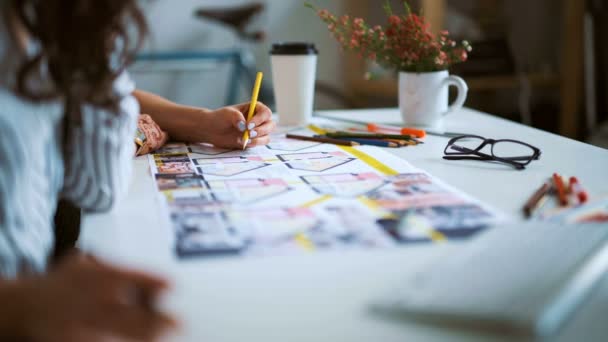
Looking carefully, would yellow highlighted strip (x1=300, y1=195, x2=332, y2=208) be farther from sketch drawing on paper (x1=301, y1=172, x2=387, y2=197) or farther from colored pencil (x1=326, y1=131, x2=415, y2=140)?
colored pencil (x1=326, y1=131, x2=415, y2=140)

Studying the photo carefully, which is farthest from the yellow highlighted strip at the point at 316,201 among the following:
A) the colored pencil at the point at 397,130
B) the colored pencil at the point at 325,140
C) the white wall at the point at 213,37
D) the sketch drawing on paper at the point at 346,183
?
the white wall at the point at 213,37

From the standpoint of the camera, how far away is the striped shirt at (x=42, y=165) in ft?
1.88

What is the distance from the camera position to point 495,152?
40.2 inches

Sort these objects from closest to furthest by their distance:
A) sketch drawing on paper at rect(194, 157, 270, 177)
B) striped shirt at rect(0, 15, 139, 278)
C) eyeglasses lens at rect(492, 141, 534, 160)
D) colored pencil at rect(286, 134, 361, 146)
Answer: striped shirt at rect(0, 15, 139, 278) < sketch drawing on paper at rect(194, 157, 270, 177) < eyeglasses lens at rect(492, 141, 534, 160) < colored pencil at rect(286, 134, 361, 146)

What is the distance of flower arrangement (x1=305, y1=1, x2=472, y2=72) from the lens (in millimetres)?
1209

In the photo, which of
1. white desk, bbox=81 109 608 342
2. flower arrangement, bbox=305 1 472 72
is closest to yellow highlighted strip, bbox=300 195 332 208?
white desk, bbox=81 109 608 342

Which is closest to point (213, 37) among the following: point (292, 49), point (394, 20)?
point (292, 49)

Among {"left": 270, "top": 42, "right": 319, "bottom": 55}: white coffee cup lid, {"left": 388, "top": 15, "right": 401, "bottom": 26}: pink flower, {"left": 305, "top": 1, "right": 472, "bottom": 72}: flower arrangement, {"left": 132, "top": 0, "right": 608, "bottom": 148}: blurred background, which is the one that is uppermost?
{"left": 388, "top": 15, "right": 401, "bottom": 26}: pink flower

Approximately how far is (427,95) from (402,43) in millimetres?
119

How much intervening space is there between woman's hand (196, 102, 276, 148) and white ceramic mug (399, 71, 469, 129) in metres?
0.33

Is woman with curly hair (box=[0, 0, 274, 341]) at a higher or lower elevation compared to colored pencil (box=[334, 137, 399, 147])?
higher

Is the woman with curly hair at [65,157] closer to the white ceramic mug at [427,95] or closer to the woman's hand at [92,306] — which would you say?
the woman's hand at [92,306]

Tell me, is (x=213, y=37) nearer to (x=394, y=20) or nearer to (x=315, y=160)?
(x=394, y=20)

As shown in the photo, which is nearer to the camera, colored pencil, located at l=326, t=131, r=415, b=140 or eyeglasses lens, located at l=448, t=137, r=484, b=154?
eyeglasses lens, located at l=448, t=137, r=484, b=154
